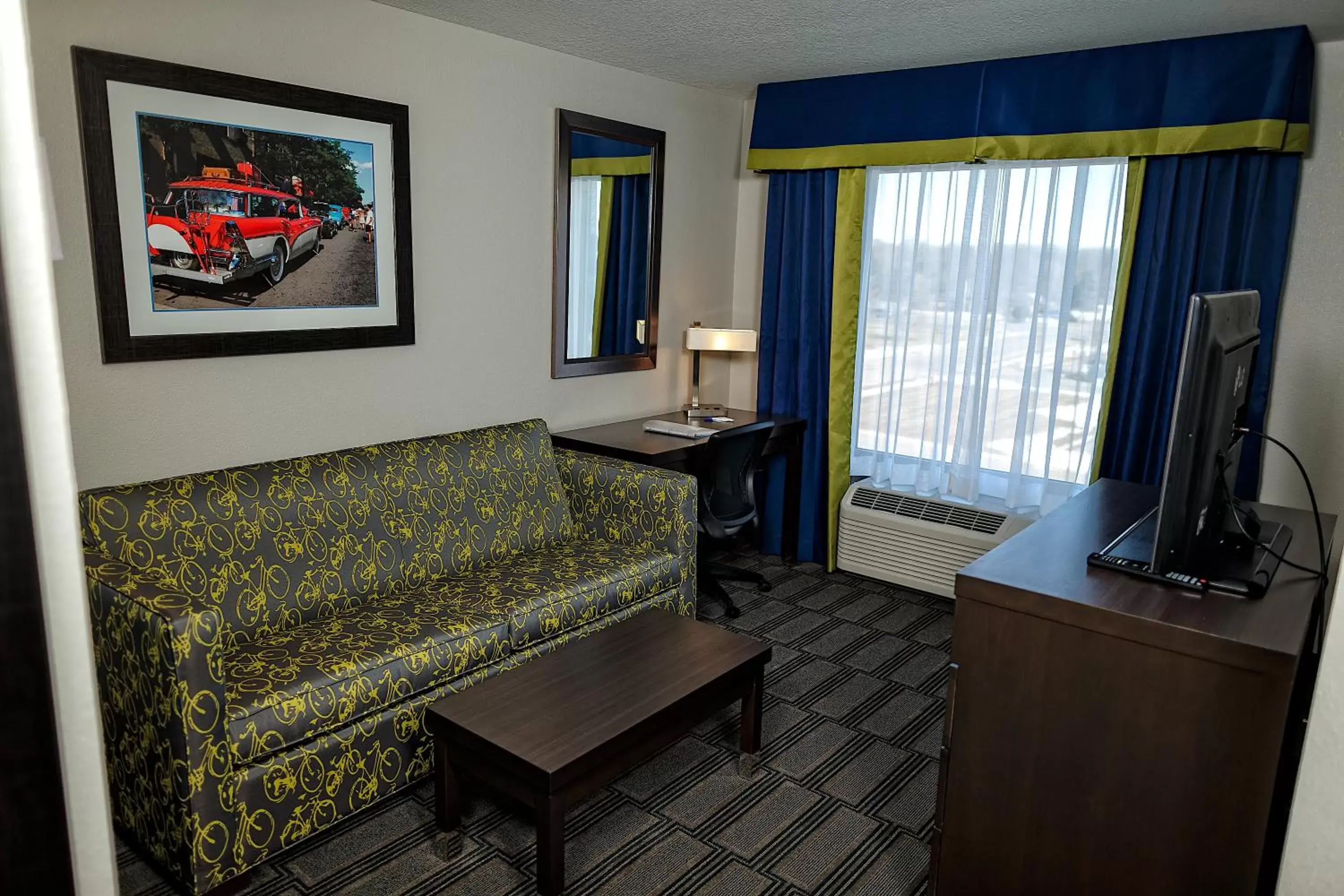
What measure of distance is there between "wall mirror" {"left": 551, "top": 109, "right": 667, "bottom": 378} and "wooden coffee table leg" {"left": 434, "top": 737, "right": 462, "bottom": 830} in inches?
73.4

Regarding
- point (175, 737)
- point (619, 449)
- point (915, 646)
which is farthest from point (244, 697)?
point (915, 646)

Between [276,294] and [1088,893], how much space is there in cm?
254

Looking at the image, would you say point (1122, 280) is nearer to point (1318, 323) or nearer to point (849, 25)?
point (1318, 323)

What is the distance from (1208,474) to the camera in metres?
1.63

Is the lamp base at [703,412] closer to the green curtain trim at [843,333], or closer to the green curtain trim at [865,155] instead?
the green curtain trim at [843,333]

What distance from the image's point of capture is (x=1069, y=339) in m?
3.50

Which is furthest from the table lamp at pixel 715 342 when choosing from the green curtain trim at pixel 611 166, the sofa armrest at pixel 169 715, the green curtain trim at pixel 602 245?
the sofa armrest at pixel 169 715

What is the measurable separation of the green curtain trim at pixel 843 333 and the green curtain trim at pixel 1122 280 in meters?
1.06

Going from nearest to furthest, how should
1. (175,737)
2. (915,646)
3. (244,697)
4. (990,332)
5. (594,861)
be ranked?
1. (175,737)
2. (244,697)
3. (594,861)
4. (915,646)
5. (990,332)

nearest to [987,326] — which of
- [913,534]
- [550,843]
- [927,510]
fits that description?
[927,510]

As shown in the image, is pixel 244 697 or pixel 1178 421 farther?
pixel 244 697

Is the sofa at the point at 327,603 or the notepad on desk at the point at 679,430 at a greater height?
the notepad on desk at the point at 679,430

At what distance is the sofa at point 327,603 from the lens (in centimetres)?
188

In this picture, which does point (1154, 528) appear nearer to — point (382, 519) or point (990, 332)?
point (990, 332)
